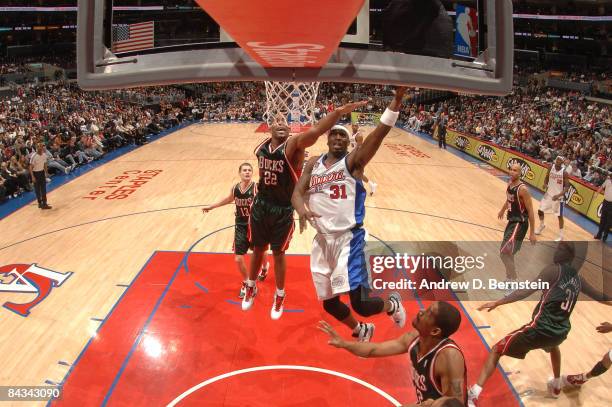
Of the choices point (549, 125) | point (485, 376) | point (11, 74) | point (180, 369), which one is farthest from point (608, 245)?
point (11, 74)

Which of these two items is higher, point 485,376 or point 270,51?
point 270,51

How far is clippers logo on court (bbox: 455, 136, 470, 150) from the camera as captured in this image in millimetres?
19311

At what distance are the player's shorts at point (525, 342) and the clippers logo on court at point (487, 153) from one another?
1330 centimetres

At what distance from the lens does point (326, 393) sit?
14.6 ft

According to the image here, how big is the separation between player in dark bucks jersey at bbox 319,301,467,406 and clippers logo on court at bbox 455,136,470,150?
17.5 m

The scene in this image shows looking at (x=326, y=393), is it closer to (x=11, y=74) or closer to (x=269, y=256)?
(x=269, y=256)

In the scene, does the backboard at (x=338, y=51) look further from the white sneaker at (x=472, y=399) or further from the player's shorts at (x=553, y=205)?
the player's shorts at (x=553, y=205)

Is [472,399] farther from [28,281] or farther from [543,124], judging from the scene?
[543,124]

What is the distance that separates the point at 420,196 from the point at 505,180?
13.3 ft

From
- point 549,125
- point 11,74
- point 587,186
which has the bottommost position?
point 587,186

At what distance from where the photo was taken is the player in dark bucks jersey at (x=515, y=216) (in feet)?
21.3

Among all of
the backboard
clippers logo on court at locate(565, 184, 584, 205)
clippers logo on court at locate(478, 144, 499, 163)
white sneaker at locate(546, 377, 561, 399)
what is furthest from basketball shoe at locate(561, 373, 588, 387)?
clippers logo on court at locate(478, 144, 499, 163)

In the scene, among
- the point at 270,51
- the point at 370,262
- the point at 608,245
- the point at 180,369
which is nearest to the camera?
the point at 270,51

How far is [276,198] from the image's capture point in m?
4.91
